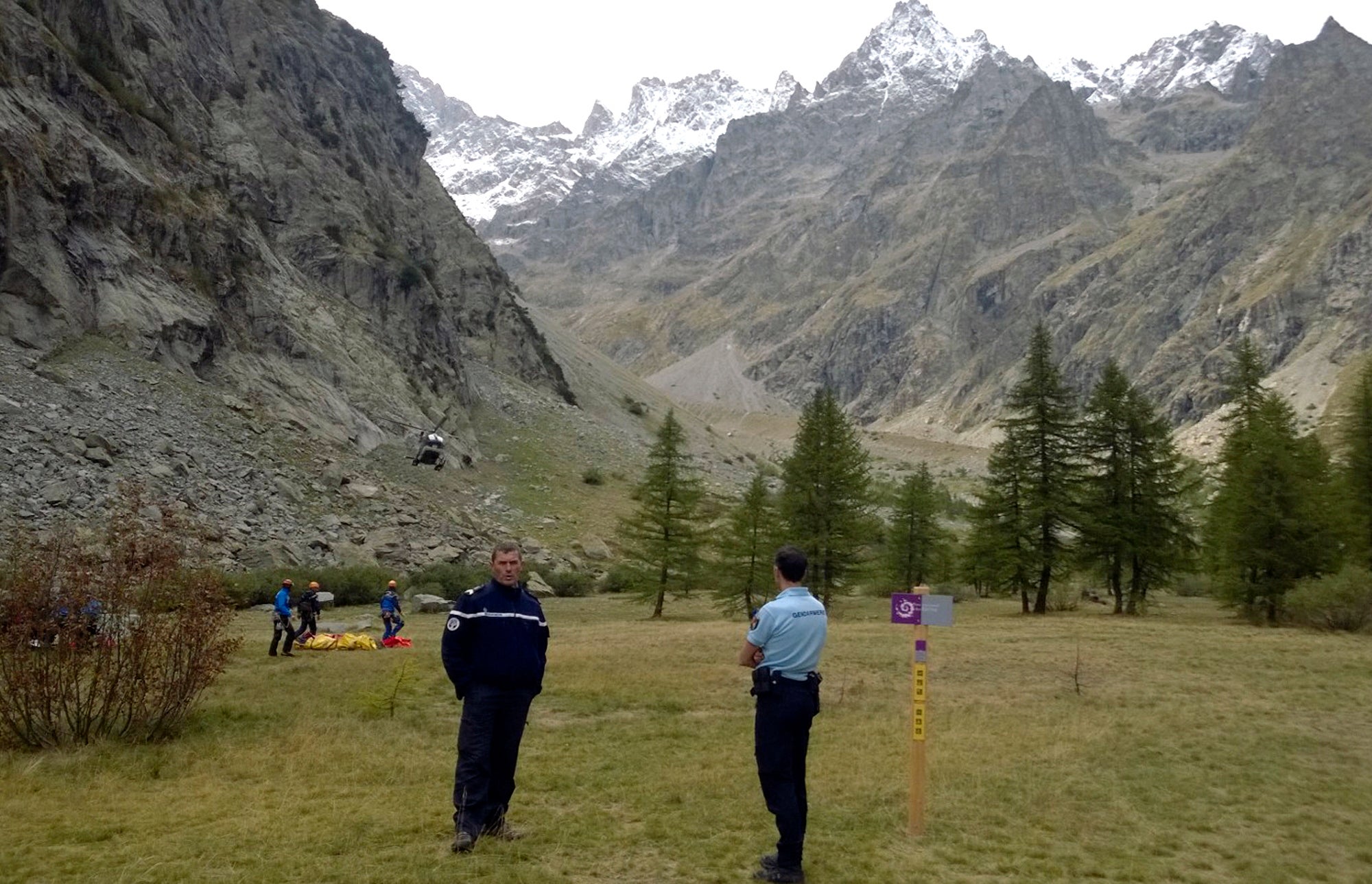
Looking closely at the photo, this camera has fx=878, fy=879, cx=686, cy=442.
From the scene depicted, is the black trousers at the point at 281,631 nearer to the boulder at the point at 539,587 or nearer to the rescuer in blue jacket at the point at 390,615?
the rescuer in blue jacket at the point at 390,615

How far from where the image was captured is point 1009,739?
40.2 ft

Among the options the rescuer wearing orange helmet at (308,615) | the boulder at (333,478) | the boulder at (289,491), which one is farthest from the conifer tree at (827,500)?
the boulder at (333,478)

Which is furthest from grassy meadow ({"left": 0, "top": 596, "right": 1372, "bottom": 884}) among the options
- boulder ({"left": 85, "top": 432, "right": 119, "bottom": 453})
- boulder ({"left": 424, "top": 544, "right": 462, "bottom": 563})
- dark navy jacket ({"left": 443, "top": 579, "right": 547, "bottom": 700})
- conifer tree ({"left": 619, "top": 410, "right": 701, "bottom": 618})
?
boulder ({"left": 424, "top": 544, "right": 462, "bottom": 563})

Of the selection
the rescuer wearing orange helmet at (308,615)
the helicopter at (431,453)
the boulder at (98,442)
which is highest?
the helicopter at (431,453)

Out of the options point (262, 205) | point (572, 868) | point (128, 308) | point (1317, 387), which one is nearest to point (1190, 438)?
point (1317, 387)

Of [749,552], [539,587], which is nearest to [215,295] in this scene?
[539,587]

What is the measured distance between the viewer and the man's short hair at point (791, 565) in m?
7.10

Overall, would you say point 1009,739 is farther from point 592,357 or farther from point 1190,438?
point 1190,438

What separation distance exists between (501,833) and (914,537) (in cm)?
3867

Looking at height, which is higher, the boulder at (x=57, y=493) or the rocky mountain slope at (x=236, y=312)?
the rocky mountain slope at (x=236, y=312)

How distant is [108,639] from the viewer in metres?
10.5

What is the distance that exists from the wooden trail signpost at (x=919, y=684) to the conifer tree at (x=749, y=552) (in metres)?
24.6

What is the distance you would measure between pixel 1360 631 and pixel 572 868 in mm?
26957

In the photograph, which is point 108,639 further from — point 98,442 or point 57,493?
point 98,442
